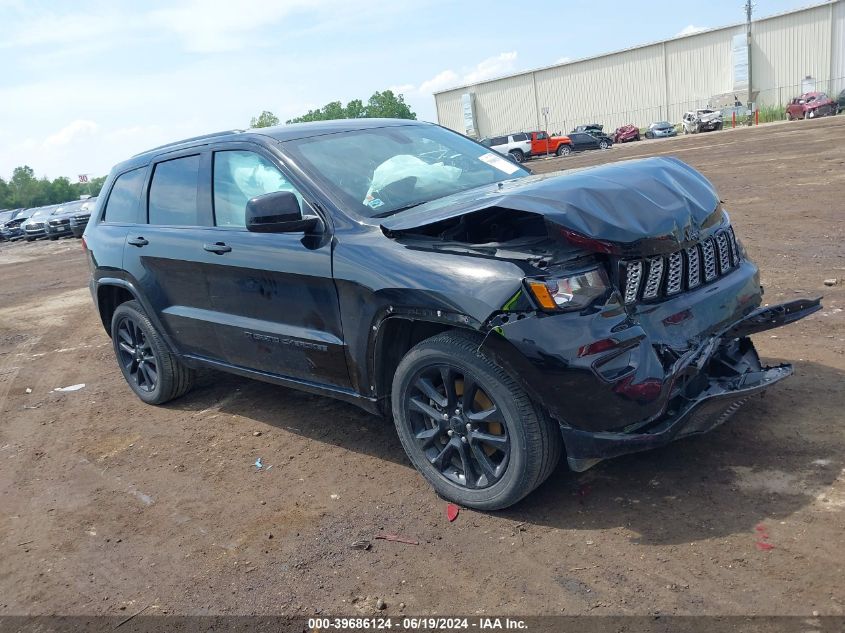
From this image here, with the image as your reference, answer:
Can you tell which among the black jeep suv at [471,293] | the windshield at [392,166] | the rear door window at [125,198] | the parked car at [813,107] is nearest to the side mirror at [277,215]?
the black jeep suv at [471,293]

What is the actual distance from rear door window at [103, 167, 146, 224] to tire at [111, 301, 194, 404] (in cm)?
67

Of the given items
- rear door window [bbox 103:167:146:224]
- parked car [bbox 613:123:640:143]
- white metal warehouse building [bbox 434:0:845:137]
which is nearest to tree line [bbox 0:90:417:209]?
white metal warehouse building [bbox 434:0:845:137]

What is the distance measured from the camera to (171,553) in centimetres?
361

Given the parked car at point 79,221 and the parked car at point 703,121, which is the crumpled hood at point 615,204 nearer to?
the parked car at point 79,221

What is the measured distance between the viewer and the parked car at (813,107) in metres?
41.7

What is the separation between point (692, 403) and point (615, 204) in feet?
3.07

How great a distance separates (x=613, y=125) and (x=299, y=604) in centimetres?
6590

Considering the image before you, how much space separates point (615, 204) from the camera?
10.9ft

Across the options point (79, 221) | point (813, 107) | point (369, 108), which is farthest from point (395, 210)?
point (369, 108)

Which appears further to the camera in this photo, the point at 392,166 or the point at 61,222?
the point at 61,222

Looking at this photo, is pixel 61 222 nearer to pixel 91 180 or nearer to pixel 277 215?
pixel 277 215

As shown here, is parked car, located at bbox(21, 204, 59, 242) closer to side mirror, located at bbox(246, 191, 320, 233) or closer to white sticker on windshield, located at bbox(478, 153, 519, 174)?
white sticker on windshield, located at bbox(478, 153, 519, 174)

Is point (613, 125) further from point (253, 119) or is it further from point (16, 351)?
point (253, 119)

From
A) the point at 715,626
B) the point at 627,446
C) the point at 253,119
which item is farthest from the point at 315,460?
the point at 253,119
